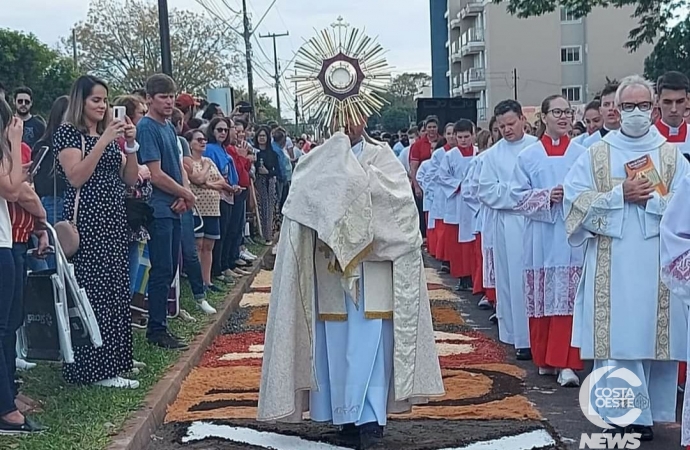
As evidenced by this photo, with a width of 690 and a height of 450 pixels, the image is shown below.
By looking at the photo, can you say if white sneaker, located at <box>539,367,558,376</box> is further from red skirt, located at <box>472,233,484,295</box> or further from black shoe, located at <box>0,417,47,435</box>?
red skirt, located at <box>472,233,484,295</box>

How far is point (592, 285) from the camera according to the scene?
21.7 feet

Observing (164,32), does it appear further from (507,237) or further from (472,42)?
(472,42)

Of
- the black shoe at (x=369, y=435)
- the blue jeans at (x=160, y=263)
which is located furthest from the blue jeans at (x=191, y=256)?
the black shoe at (x=369, y=435)

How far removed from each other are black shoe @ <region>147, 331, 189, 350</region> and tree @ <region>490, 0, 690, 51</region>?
1988cm

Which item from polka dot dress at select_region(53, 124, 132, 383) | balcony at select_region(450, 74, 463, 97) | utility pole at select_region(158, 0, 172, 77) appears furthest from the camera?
balcony at select_region(450, 74, 463, 97)

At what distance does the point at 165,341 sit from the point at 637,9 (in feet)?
75.6

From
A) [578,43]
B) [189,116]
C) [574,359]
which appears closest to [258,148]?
[189,116]

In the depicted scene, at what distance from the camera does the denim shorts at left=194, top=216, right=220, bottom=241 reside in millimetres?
12064

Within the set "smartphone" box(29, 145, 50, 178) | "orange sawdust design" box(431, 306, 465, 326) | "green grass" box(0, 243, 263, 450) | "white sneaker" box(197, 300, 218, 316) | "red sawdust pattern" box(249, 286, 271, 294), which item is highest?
"smartphone" box(29, 145, 50, 178)

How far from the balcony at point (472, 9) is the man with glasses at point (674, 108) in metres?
62.9

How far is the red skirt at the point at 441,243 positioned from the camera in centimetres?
1546

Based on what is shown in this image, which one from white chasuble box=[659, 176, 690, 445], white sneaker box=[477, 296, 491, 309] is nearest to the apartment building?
white sneaker box=[477, 296, 491, 309]

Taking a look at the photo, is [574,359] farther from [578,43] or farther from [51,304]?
[578,43]

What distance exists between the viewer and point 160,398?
730cm
